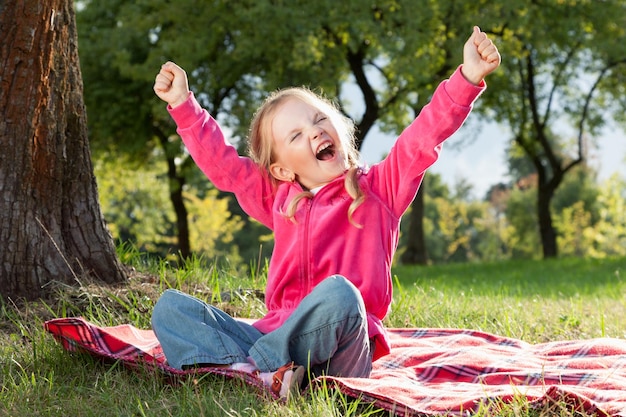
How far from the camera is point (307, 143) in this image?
111 inches

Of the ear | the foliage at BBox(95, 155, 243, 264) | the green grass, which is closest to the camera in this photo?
the green grass

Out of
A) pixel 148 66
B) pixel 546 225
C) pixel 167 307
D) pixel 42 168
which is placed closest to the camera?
pixel 167 307

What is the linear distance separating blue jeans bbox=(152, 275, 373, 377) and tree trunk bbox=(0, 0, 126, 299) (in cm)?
132

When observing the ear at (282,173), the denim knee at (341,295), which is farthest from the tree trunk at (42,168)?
the denim knee at (341,295)

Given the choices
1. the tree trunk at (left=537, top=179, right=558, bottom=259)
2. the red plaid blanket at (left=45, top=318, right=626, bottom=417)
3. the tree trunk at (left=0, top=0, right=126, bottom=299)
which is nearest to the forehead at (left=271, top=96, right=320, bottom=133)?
the red plaid blanket at (left=45, top=318, right=626, bottom=417)

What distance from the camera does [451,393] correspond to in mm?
2523

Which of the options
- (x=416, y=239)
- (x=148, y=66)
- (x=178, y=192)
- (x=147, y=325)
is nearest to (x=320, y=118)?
(x=147, y=325)

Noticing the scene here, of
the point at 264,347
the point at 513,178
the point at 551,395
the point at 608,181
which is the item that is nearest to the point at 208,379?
the point at 264,347

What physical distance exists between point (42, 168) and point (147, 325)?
3.29 ft

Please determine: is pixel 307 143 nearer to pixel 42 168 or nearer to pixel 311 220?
pixel 311 220

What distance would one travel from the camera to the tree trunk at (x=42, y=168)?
3.82 meters

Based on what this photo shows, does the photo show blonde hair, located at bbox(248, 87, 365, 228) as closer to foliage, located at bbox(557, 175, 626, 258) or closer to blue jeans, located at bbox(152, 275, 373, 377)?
blue jeans, located at bbox(152, 275, 373, 377)

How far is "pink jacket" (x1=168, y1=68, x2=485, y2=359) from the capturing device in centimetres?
265

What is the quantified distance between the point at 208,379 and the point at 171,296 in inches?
12.9
